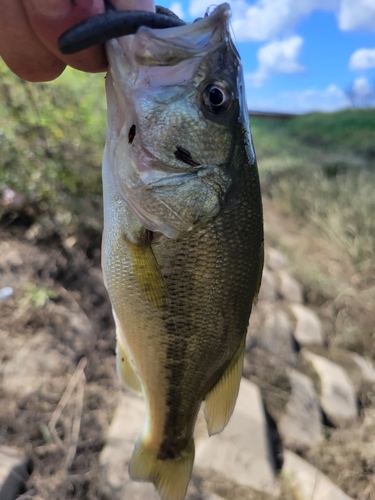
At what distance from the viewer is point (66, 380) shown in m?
2.28

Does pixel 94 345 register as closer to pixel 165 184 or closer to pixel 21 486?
pixel 21 486

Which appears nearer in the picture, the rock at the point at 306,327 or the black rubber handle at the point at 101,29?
the black rubber handle at the point at 101,29

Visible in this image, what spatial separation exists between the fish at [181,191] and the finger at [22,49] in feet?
0.65

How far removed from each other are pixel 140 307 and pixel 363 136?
14343 mm

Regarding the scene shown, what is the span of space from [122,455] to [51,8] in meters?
1.94

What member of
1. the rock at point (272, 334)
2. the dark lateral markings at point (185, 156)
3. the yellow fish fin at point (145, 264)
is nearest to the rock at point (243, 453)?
the rock at point (272, 334)

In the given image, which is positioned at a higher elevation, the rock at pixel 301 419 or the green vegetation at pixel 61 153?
the green vegetation at pixel 61 153

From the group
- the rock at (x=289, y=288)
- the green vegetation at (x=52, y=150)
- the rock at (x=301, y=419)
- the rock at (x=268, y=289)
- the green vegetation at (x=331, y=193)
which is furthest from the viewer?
the green vegetation at (x=331, y=193)

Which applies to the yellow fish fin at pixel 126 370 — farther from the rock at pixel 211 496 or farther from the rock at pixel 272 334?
the rock at pixel 272 334

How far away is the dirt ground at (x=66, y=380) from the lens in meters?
1.95

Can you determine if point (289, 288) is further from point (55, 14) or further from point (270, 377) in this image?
point (55, 14)

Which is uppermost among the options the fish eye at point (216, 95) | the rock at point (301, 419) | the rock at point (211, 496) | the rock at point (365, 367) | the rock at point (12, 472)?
the fish eye at point (216, 95)

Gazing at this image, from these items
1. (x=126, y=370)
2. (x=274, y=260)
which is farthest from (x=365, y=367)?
(x=126, y=370)

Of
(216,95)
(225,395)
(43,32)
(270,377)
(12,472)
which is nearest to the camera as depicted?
(43,32)
